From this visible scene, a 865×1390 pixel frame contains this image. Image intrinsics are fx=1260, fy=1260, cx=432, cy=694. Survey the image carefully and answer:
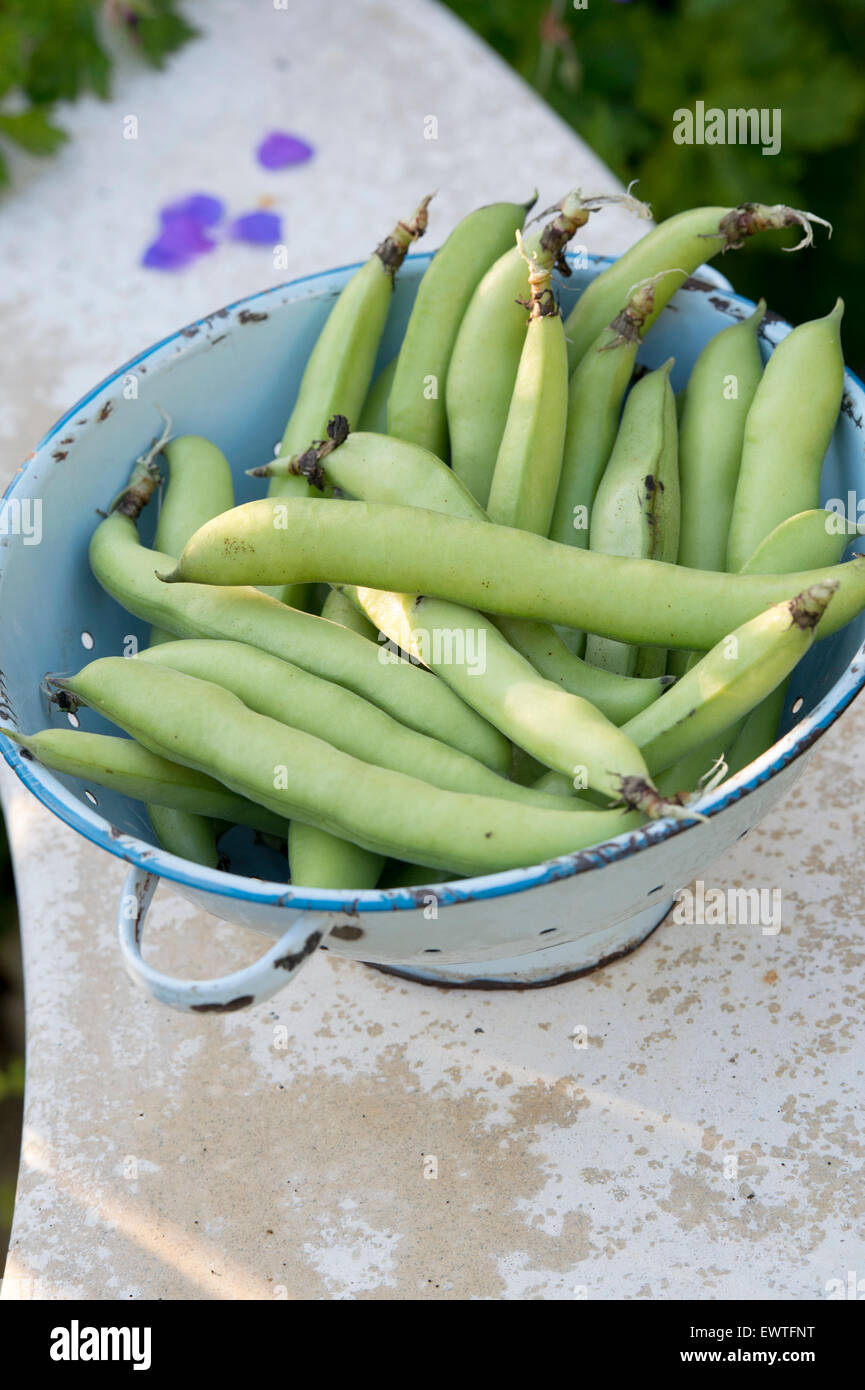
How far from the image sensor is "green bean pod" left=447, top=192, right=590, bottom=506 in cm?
97

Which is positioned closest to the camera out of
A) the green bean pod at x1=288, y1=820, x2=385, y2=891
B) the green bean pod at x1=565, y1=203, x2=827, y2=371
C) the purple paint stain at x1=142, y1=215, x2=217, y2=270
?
the green bean pod at x1=288, y1=820, x2=385, y2=891

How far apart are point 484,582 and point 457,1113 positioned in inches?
16.1

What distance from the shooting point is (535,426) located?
89cm

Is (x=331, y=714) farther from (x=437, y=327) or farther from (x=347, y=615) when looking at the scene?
(x=437, y=327)

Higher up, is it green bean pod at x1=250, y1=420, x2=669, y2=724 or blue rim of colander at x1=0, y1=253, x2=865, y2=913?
green bean pod at x1=250, y1=420, x2=669, y2=724

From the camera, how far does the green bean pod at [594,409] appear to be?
3.14ft

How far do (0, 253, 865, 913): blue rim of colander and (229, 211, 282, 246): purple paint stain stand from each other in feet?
3.44

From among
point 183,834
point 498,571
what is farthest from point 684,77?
point 183,834

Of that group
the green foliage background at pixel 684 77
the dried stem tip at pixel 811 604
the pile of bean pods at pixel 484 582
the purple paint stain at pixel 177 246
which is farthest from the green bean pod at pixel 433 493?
the green foliage background at pixel 684 77

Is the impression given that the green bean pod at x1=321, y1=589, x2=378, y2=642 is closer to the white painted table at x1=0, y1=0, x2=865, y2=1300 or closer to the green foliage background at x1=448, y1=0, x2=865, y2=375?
the white painted table at x1=0, y1=0, x2=865, y2=1300

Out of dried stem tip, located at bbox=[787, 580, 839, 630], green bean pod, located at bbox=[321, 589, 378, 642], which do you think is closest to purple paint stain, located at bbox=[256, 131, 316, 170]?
green bean pod, located at bbox=[321, 589, 378, 642]

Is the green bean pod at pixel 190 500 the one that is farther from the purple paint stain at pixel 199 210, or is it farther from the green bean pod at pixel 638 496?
the purple paint stain at pixel 199 210

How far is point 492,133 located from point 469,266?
2.61 ft
